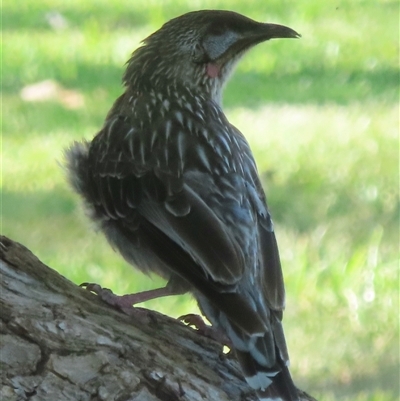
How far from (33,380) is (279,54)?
816 centimetres

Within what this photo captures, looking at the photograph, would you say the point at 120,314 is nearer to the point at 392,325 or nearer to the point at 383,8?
the point at 392,325

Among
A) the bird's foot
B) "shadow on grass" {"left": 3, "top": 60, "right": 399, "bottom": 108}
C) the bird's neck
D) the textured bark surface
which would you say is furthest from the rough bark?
"shadow on grass" {"left": 3, "top": 60, "right": 399, "bottom": 108}

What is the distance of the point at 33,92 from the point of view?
32.7 ft

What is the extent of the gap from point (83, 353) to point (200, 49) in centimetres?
198

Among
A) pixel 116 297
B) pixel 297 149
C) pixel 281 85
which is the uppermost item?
pixel 281 85

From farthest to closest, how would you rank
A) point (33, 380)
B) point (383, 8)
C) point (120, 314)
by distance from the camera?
point (383, 8), point (120, 314), point (33, 380)

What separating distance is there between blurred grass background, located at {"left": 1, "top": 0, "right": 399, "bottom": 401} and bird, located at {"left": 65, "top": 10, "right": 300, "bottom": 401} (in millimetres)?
444

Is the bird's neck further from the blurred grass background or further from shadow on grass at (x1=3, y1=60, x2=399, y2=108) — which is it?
shadow on grass at (x1=3, y1=60, x2=399, y2=108)

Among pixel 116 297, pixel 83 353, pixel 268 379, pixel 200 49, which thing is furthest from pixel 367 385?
pixel 83 353

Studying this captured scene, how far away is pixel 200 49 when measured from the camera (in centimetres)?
503

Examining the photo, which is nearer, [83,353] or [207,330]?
[83,353]

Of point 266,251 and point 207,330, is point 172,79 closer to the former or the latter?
point 266,251

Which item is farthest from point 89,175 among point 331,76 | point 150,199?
point 331,76

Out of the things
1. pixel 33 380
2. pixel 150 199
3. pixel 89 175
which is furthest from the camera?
pixel 89 175
